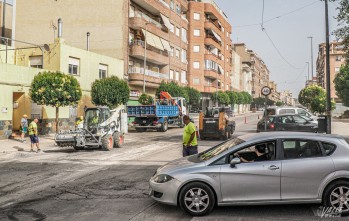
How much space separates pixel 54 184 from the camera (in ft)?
28.1

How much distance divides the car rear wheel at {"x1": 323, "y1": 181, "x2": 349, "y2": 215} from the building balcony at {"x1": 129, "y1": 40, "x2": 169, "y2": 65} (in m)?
31.9

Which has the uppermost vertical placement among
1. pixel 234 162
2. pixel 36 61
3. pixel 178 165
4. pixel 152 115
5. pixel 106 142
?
pixel 36 61

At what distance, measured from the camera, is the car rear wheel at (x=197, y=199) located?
5.73 meters

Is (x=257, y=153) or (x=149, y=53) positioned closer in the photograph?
(x=257, y=153)

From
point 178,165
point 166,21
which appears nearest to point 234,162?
point 178,165

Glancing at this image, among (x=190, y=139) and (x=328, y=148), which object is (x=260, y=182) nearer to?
(x=328, y=148)

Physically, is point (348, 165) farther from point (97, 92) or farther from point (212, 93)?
point (212, 93)

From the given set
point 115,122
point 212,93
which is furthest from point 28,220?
point 212,93

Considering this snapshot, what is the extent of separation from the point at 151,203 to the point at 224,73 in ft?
225

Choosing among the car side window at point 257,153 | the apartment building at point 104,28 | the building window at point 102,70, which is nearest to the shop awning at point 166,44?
the apartment building at point 104,28

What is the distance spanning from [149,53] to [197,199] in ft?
111

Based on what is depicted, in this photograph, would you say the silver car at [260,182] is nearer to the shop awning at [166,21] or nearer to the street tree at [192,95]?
the shop awning at [166,21]

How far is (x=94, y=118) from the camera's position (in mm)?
16422

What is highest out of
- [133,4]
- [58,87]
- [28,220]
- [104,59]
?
[133,4]
